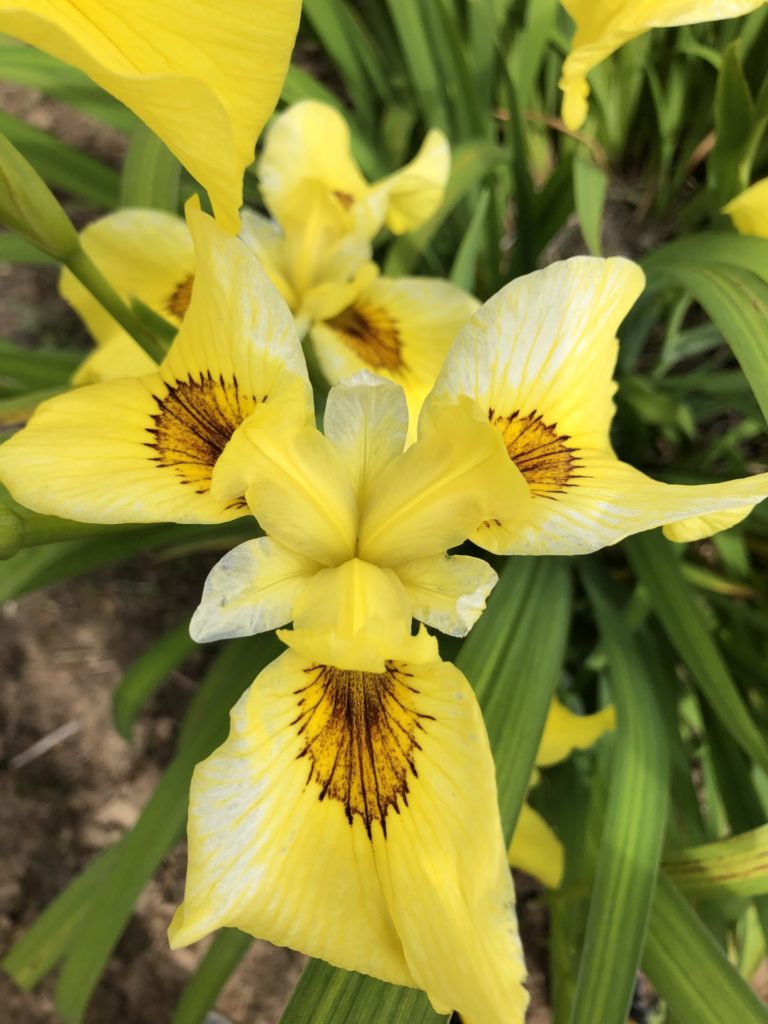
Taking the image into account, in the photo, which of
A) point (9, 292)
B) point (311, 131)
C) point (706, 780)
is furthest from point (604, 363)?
point (9, 292)

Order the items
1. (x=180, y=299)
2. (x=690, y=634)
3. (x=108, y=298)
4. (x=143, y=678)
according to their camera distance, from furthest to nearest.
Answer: (x=143, y=678)
(x=180, y=299)
(x=690, y=634)
(x=108, y=298)

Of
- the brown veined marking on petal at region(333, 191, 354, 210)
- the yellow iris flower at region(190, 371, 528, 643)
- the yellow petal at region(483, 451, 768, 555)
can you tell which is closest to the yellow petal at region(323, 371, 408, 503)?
the yellow iris flower at region(190, 371, 528, 643)

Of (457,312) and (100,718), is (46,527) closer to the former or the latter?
(457,312)

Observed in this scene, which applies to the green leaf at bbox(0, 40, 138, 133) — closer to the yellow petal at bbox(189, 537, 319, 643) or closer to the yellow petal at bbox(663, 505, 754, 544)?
the yellow petal at bbox(189, 537, 319, 643)

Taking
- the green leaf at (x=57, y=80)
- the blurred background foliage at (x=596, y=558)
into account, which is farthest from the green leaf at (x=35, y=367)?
the green leaf at (x=57, y=80)

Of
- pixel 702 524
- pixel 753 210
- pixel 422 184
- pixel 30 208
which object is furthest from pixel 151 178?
pixel 702 524

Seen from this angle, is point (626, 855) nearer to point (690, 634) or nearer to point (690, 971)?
point (690, 971)
